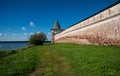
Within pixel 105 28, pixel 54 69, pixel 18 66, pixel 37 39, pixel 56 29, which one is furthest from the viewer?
pixel 56 29

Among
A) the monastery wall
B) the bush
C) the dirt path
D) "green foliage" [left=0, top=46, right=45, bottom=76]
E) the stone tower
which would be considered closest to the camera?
the dirt path

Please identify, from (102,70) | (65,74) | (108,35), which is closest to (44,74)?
(65,74)

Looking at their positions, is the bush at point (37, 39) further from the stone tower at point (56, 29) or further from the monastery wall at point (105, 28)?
the monastery wall at point (105, 28)

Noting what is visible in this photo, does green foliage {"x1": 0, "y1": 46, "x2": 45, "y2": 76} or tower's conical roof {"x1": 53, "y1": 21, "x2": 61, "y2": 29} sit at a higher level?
tower's conical roof {"x1": 53, "y1": 21, "x2": 61, "y2": 29}

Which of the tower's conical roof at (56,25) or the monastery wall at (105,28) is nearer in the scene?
the monastery wall at (105,28)

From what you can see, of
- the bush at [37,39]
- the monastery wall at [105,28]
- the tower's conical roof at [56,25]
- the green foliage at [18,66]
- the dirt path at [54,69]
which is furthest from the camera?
the tower's conical roof at [56,25]

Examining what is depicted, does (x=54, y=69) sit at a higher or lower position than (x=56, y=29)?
lower

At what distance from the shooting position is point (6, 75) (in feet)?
16.7

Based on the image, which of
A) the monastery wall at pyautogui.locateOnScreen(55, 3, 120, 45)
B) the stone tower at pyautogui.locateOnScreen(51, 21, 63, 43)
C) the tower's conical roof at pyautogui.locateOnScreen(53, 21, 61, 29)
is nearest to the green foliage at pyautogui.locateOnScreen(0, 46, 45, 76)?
the monastery wall at pyautogui.locateOnScreen(55, 3, 120, 45)

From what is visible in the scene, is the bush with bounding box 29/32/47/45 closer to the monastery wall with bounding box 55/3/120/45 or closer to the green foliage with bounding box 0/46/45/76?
the monastery wall with bounding box 55/3/120/45

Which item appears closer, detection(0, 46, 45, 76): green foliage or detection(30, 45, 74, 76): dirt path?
Answer: detection(30, 45, 74, 76): dirt path

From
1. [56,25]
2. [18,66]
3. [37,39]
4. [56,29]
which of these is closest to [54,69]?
[18,66]

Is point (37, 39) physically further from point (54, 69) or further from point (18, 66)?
point (54, 69)

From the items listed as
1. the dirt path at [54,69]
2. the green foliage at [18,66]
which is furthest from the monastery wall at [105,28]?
the green foliage at [18,66]
